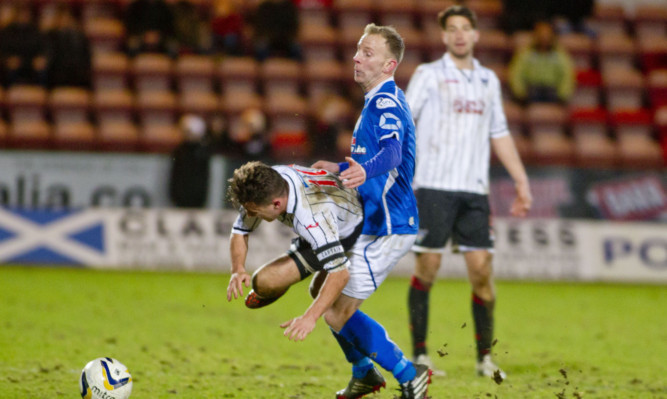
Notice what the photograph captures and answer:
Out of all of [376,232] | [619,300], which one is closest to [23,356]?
[376,232]

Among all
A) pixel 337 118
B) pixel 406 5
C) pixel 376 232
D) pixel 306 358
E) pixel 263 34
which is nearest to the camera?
pixel 376 232

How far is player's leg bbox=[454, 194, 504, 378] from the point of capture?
19.5ft

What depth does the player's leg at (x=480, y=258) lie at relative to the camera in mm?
5930

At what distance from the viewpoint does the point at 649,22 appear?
16047 mm

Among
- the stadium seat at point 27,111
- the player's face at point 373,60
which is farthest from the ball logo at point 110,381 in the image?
the stadium seat at point 27,111

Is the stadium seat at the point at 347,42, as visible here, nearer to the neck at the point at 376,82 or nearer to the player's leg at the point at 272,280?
the neck at the point at 376,82

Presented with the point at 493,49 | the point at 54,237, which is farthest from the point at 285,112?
the point at 54,237

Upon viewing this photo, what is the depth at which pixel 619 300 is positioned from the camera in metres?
10.4

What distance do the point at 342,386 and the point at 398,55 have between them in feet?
6.81

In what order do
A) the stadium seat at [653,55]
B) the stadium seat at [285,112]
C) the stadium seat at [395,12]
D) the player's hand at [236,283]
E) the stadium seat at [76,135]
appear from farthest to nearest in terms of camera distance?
the stadium seat at [653,55] < the stadium seat at [395,12] < the stadium seat at [285,112] < the stadium seat at [76,135] < the player's hand at [236,283]

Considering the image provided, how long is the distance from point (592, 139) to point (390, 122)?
10737mm

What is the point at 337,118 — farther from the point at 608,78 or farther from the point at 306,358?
the point at 306,358

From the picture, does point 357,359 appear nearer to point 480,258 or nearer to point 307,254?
point 307,254

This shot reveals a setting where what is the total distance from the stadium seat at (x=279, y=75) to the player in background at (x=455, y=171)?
8492 millimetres
